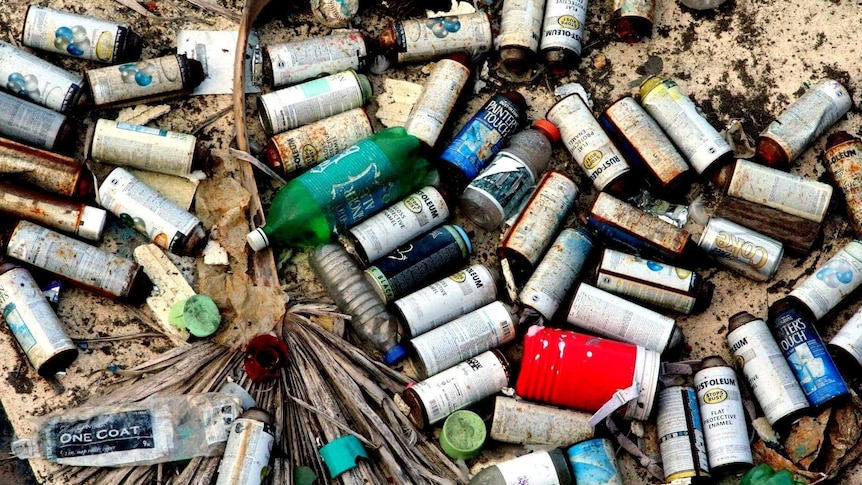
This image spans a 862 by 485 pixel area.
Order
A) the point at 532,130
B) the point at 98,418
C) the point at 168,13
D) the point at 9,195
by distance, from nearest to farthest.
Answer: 1. the point at 98,418
2. the point at 9,195
3. the point at 532,130
4. the point at 168,13

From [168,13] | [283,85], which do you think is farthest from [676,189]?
[168,13]

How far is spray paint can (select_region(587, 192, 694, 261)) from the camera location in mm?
3809

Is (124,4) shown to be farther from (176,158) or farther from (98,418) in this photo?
(98,418)

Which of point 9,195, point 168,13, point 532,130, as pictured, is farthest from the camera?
point 168,13

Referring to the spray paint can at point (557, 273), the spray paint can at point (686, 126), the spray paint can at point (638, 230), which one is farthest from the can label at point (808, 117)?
the spray paint can at point (557, 273)

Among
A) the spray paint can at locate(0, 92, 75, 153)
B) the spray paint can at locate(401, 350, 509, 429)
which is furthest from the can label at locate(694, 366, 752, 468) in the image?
the spray paint can at locate(0, 92, 75, 153)

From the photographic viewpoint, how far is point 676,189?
3961 millimetres

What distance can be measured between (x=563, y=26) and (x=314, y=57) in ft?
3.73

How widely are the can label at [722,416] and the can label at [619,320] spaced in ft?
0.71

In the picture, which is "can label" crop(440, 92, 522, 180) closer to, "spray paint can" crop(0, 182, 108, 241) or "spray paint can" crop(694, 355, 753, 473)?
"spray paint can" crop(694, 355, 753, 473)

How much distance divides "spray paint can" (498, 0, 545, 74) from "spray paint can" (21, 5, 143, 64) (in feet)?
5.59

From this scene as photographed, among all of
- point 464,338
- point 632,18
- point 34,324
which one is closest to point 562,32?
point 632,18

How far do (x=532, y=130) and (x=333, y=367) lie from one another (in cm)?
137

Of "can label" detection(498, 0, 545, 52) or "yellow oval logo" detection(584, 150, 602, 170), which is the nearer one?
"yellow oval logo" detection(584, 150, 602, 170)
